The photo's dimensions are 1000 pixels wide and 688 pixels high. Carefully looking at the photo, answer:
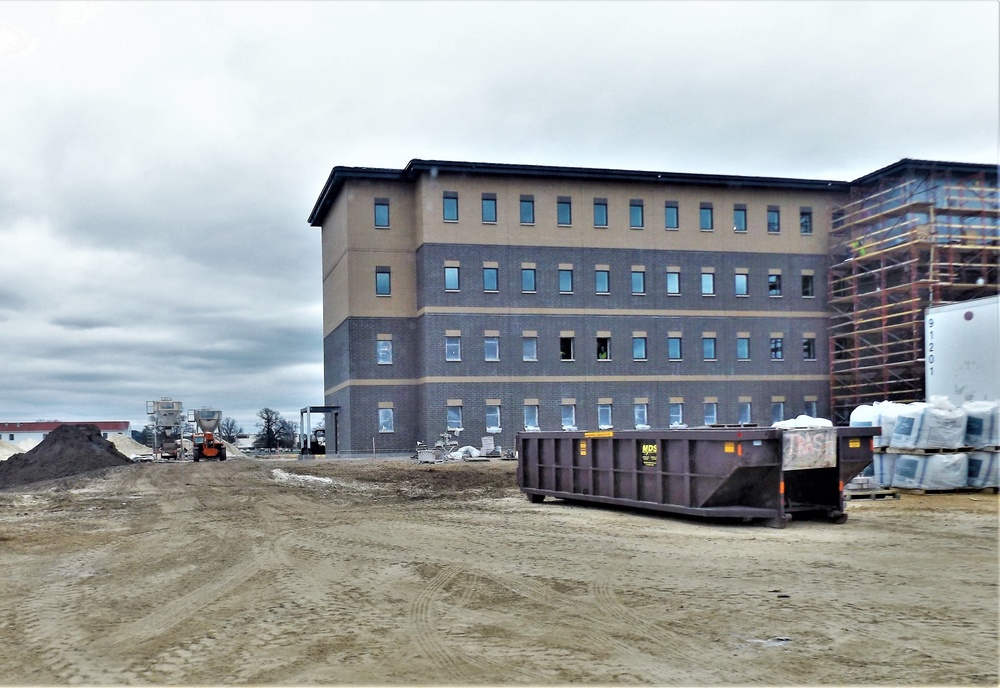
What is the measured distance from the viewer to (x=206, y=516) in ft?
61.4

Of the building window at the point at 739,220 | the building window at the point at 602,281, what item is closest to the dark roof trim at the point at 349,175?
the building window at the point at 602,281

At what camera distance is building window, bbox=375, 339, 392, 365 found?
46.0 m

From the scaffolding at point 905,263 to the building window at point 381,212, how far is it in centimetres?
2517

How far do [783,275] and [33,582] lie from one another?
45.4 meters

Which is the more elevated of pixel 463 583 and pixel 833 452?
pixel 833 452

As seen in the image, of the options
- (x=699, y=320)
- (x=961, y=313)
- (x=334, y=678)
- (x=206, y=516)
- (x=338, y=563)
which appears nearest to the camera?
(x=334, y=678)

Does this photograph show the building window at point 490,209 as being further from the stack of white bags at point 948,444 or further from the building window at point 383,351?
the stack of white bags at point 948,444

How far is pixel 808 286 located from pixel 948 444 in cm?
3153

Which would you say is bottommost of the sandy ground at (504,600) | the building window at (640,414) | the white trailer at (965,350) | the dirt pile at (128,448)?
the dirt pile at (128,448)

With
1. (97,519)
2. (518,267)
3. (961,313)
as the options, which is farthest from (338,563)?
(518,267)

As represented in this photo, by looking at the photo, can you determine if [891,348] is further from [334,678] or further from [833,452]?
[334,678]

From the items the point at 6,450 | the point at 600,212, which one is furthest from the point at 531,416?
the point at 6,450

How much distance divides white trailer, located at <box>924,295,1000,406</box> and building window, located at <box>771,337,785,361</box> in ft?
69.2

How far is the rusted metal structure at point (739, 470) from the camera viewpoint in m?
14.8
